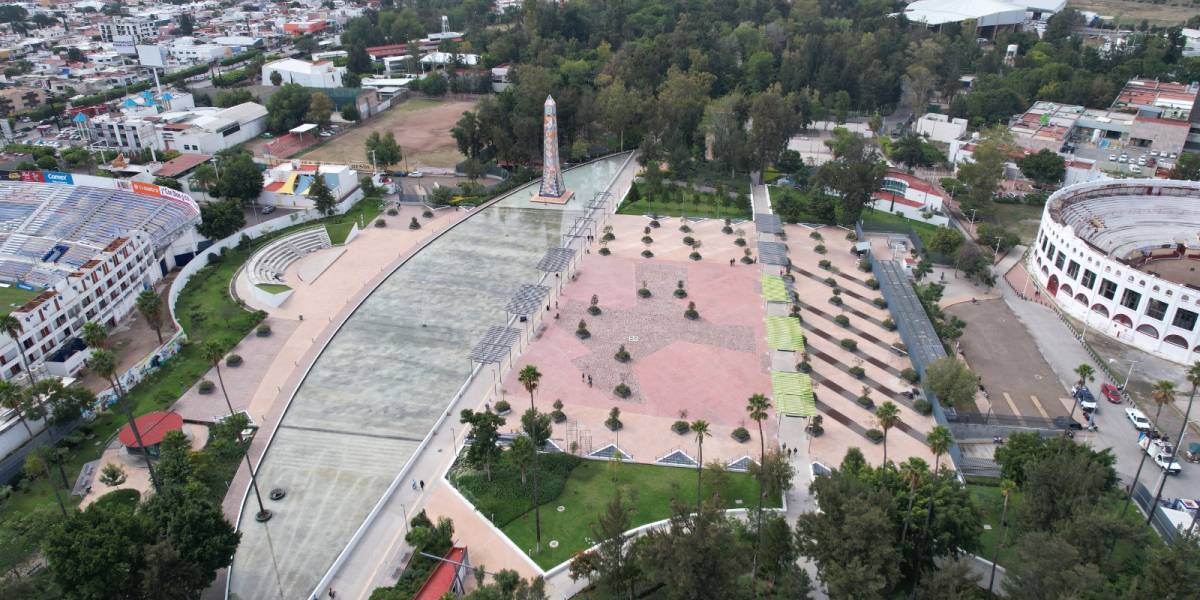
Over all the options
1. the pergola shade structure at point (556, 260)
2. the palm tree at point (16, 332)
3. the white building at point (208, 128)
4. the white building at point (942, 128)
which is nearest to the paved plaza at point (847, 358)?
the pergola shade structure at point (556, 260)

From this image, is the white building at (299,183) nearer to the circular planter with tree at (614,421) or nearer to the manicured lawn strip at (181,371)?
the manicured lawn strip at (181,371)

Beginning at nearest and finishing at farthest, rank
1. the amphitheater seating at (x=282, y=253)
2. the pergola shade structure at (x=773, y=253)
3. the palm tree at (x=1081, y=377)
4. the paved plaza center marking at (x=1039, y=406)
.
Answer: the palm tree at (x=1081, y=377), the paved plaza center marking at (x=1039, y=406), the amphitheater seating at (x=282, y=253), the pergola shade structure at (x=773, y=253)

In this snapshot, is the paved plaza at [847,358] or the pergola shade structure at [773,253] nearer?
the paved plaza at [847,358]

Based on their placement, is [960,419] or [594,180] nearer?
[960,419]

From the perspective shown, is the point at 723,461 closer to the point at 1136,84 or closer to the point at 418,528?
the point at 418,528

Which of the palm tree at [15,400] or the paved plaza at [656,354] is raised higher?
the palm tree at [15,400]

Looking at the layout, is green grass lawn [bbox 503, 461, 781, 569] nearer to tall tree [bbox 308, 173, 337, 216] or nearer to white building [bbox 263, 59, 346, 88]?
tall tree [bbox 308, 173, 337, 216]

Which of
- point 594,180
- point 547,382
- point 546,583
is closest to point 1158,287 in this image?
point 547,382
